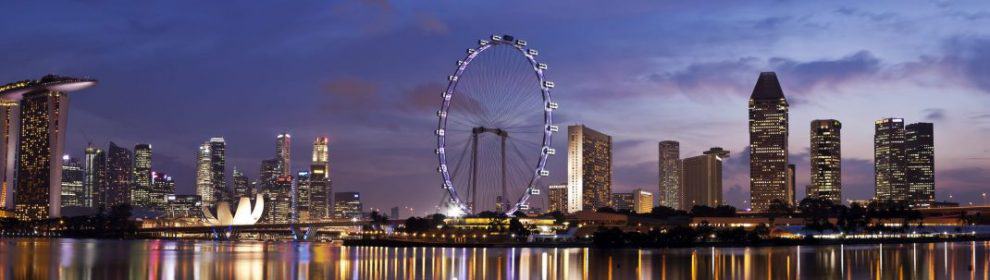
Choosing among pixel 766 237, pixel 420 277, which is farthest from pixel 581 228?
pixel 420 277

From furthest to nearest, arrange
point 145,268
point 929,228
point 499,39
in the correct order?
1. point 929,228
2. point 499,39
3. point 145,268

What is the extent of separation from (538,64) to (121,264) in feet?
156

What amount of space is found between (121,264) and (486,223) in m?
83.2

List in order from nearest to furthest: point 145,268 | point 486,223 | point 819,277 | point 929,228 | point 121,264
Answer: point 819,277 < point 145,268 < point 121,264 < point 486,223 < point 929,228

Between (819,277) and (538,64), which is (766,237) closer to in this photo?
(538,64)

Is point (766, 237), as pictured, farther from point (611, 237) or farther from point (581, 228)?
point (611, 237)

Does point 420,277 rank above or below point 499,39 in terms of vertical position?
below

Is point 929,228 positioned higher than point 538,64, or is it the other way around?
point 538,64

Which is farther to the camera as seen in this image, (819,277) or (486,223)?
(486,223)

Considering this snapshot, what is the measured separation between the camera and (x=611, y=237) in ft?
477

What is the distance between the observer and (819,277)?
2879 inches

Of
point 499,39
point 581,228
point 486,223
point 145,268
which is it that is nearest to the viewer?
point 145,268

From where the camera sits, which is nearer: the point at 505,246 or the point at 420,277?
the point at 420,277

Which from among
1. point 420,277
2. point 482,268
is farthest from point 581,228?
point 420,277
